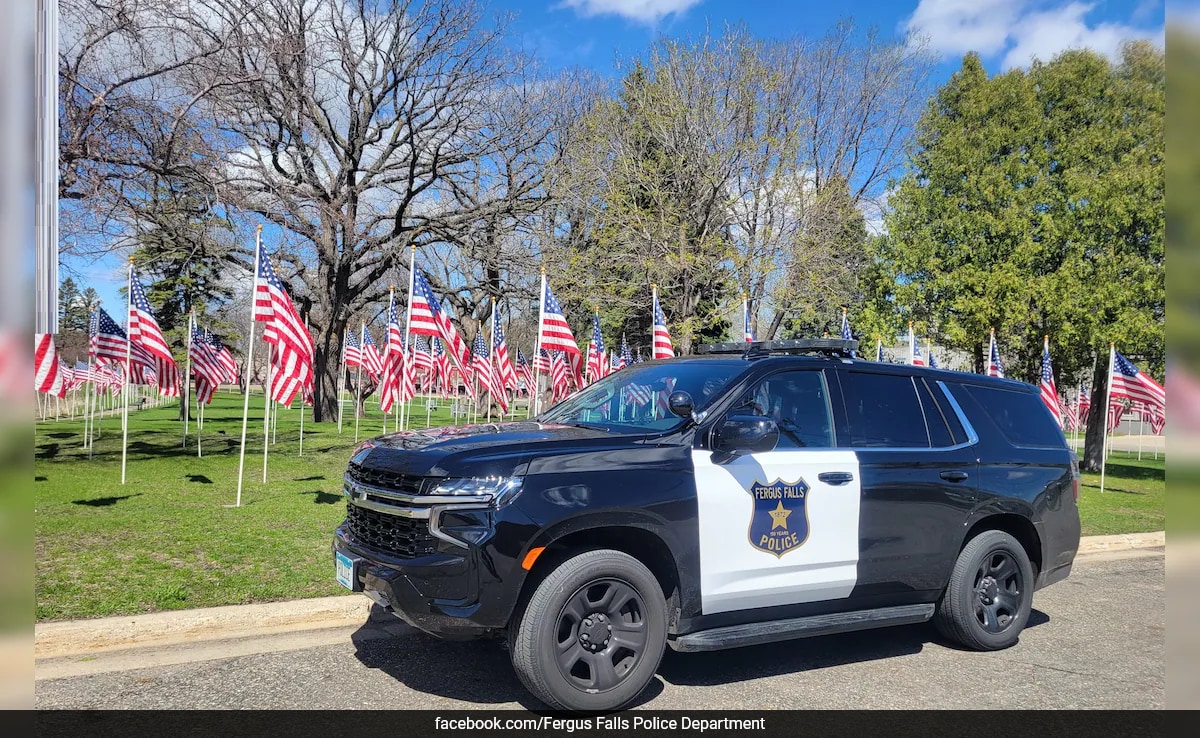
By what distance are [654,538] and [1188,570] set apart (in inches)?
151

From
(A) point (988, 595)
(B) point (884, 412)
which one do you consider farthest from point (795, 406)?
(A) point (988, 595)

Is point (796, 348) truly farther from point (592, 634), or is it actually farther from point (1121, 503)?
point (1121, 503)

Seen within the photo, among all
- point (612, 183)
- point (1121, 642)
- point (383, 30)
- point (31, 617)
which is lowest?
point (1121, 642)

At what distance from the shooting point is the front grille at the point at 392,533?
14.2 ft

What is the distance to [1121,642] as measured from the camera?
6.27 meters

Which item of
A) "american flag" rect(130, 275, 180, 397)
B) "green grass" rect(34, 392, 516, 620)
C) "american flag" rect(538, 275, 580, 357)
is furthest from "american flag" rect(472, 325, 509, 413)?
"american flag" rect(130, 275, 180, 397)

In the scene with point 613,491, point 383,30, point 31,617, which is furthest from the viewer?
point 383,30

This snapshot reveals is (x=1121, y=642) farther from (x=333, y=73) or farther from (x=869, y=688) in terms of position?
(x=333, y=73)

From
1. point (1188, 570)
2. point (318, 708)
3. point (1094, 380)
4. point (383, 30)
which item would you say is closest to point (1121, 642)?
point (318, 708)

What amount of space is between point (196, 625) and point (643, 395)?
342 cm

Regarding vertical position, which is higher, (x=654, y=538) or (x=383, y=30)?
(x=383, y=30)

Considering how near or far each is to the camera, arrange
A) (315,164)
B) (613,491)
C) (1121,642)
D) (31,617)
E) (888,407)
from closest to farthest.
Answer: (31,617) → (613,491) → (888,407) → (1121,642) → (315,164)

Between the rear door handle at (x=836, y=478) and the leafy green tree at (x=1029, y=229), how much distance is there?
65.5 feet

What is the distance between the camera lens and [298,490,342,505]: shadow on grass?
37.5 feet
